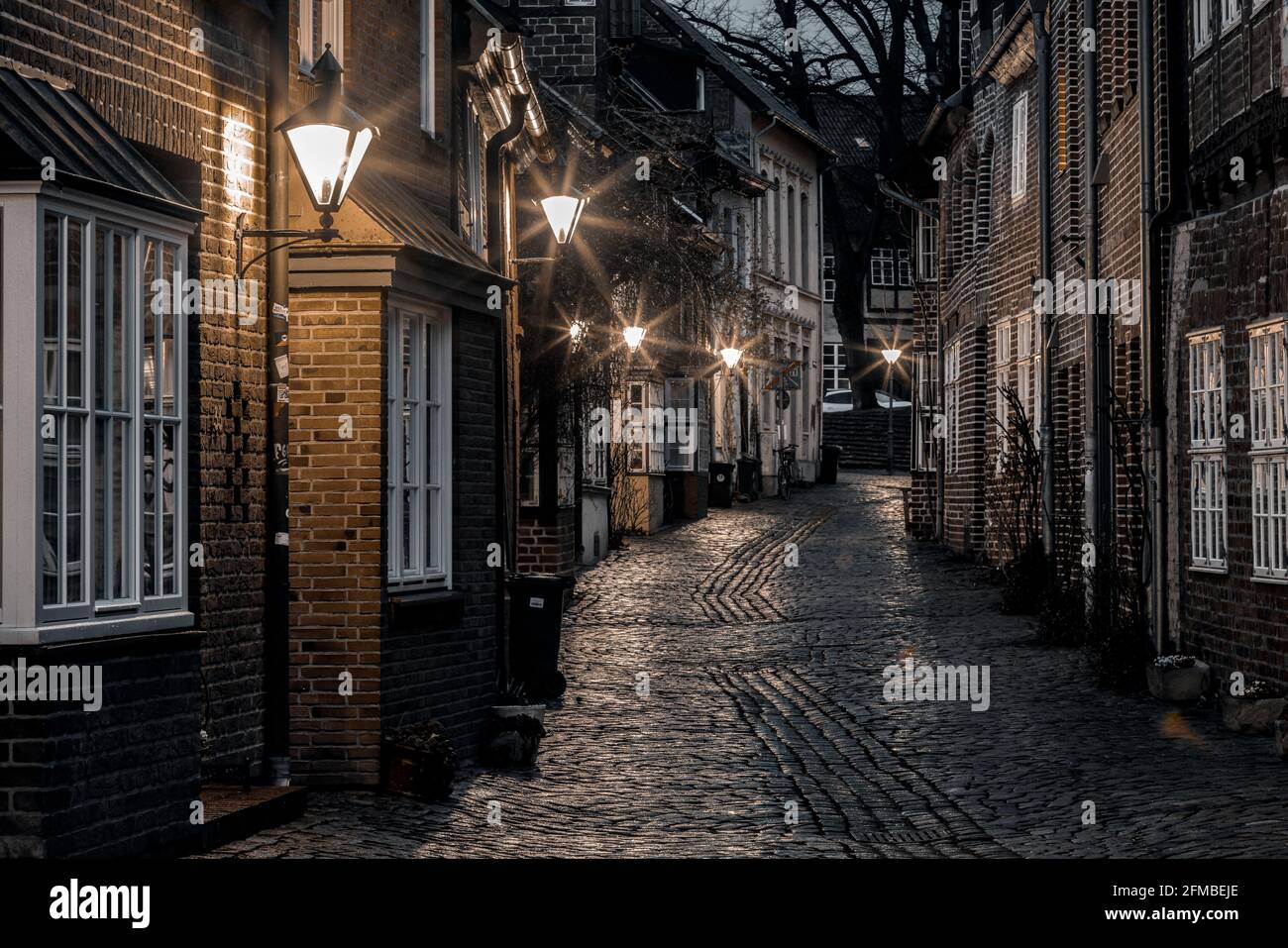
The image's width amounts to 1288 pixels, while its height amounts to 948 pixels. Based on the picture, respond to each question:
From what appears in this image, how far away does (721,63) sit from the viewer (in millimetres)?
43281

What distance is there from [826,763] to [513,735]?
205cm

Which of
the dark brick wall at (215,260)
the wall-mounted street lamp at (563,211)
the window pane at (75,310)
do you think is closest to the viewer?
the window pane at (75,310)

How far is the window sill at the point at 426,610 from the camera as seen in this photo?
39.1 feet

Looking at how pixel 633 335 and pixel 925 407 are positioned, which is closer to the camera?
pixel 633 335

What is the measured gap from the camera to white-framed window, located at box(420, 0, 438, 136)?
14727 mm

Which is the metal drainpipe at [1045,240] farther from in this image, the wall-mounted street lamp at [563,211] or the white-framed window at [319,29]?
the white-framed window at [319,29]

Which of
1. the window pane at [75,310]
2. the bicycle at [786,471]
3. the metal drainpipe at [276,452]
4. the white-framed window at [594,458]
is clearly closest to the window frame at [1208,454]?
the metal drainpipe at [276,452]

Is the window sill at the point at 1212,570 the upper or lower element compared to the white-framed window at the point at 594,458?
lower

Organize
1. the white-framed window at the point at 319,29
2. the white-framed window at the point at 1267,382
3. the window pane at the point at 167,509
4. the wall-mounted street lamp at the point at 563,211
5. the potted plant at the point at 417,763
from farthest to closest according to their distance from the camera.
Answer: the wall-mounted street lamp at the point at 563,211 → the white-framed window at the point at 1267,382 → the white-framed window at the point at 319,29 → the potted plant at the point at 417,763 → the window pane at the point at 167,509

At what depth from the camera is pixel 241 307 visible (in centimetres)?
1093

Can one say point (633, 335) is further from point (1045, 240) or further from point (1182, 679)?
point (1182, 679)

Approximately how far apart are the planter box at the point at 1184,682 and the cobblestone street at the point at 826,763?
0.19 metres

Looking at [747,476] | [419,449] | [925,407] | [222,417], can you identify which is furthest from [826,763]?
[747,476]
